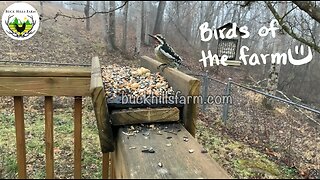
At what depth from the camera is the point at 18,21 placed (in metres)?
1.72

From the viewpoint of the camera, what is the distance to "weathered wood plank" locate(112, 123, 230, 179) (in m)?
0.58

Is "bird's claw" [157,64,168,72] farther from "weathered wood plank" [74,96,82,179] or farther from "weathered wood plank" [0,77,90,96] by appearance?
"weathered wood plank" [74,96,82,179]

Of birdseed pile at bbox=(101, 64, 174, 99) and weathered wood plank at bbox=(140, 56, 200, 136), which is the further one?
birdseed pile at bbox=(101, 64, 174, 99)

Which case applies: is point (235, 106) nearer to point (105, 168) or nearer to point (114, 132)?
point (114, 132)

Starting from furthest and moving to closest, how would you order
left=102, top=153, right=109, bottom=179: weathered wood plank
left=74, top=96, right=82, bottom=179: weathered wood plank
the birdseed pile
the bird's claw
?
the bird's claw, the birdseed pile, left=74, top=96, right=82, bottom=179: weathered wood plank, left=102, top=153, right=109, bottom=179: weathered wood plank

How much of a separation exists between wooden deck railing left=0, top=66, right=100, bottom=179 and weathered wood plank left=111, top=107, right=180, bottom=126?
0.18 m

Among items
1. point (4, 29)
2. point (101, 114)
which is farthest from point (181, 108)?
point (4, 29)

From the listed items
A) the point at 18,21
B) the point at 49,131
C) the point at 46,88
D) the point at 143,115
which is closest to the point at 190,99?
the point at 143,115

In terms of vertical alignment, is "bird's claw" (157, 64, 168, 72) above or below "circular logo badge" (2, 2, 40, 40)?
below

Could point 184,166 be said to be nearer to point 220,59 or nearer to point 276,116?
point 276,116

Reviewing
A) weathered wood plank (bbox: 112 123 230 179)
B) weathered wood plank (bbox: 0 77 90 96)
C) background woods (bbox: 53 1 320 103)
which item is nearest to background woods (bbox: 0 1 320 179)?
background woods (bbox: 53 1 320 103)

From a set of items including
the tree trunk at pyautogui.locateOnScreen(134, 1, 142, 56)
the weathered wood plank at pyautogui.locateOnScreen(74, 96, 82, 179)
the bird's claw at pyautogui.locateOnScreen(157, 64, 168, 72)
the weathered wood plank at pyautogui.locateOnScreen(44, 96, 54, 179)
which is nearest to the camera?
the weathered wood plank at pyautogui.locateOnScreen(74, 96, 82, 179)

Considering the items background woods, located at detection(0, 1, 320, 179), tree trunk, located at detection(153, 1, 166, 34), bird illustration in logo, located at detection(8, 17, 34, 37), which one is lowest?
background woods, located at detection(0, 1, 320, 179)

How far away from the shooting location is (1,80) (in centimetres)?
119
